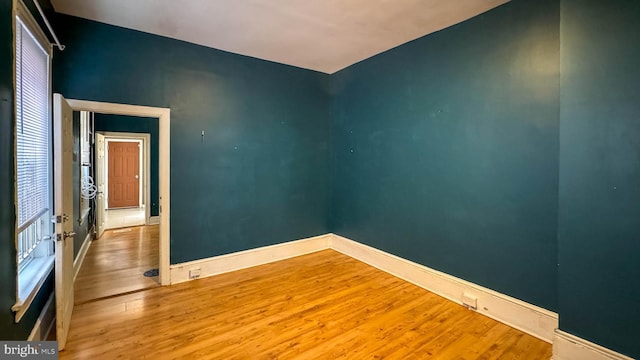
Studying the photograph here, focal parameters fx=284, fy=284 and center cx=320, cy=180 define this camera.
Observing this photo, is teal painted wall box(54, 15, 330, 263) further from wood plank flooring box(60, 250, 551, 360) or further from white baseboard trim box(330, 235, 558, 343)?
white baseboard trim box(330, 235, 558, 343)

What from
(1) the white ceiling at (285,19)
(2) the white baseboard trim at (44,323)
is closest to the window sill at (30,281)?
(2) the white baseboard trim at (44,323)

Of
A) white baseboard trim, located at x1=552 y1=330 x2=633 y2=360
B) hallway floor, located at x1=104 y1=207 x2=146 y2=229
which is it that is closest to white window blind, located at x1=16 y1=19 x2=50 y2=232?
white baseboard trim, located at x1=552 y1=330 x2=633 y2=360

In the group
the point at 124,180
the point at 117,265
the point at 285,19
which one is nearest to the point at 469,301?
the point at 285,19

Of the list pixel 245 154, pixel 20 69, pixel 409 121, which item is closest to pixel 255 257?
pixel 245 154

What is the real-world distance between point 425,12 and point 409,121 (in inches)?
45.6

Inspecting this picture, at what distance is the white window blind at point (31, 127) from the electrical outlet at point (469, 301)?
3.78 meters

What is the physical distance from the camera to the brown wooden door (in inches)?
352

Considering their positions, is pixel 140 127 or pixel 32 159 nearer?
pixel 32 159

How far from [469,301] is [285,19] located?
11.1 ft

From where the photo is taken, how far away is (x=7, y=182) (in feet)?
5.31

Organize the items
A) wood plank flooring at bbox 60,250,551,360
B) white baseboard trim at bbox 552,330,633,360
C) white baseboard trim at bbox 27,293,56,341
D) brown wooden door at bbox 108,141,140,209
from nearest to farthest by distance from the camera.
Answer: white baseboard trim at bbox 552,330,633,360 < white baseboard trim at bbox 27,293,56,341 < wood plank flooring at bbox 60,250,551,360 < brown wooden door at bbox 108,141,140,209

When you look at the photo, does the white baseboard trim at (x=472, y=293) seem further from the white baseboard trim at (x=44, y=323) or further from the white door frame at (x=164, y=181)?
the white baseboard trim at (x=44, y=323)

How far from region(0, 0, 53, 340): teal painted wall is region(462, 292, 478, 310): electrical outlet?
3.48m

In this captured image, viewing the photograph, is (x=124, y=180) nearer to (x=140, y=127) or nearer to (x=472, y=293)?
(x=140, y=127)
